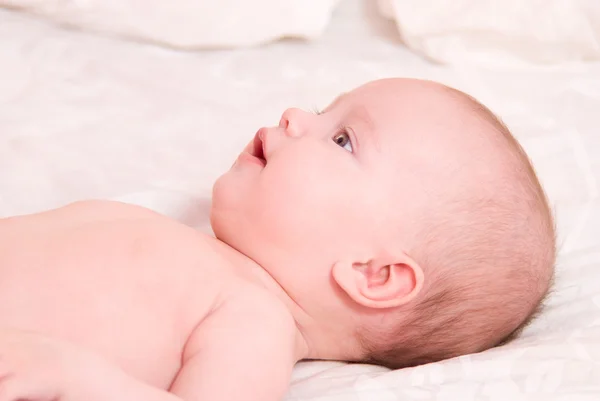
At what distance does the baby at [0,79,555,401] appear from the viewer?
875mm

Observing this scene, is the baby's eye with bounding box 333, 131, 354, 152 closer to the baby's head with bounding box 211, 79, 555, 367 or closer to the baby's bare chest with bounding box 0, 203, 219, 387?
the baby's head with bounding box 211, 79, 555, 367

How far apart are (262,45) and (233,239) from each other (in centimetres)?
76

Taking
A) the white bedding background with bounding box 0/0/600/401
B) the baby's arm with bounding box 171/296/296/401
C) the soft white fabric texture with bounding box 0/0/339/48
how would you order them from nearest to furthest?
the baby's arm with bounding box 171/296/296/401
the white bedding background with bounding box 0/0/600/401
the soft white fabric texture with bounding box 0/0/339/48

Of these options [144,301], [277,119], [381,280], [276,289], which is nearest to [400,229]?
[381,280]

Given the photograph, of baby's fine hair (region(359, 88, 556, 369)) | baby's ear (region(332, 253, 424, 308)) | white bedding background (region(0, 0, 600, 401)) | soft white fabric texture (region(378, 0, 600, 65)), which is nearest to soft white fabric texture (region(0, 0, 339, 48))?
white bedding background (region(0, 0, 600, 401))

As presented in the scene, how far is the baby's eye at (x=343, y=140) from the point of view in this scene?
105 centimetres

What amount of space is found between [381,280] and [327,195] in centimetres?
13

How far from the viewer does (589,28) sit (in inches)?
65.4

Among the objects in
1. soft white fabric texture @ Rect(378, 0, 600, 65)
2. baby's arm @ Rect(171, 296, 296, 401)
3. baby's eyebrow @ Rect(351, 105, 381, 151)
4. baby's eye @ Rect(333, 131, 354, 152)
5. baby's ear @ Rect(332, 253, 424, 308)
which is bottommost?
baby's arm @ Rect(171, 296, 296, 401)

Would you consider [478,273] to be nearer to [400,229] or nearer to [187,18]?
[400,229]

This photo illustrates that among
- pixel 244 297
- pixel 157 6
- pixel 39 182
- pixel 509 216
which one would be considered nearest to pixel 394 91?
pixel 509 216

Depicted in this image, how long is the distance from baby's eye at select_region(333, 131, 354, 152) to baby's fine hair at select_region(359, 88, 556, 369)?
0.50 feet

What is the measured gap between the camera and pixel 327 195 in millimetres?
996

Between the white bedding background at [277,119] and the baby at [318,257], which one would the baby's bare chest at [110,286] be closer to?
the baby at [318,257]
